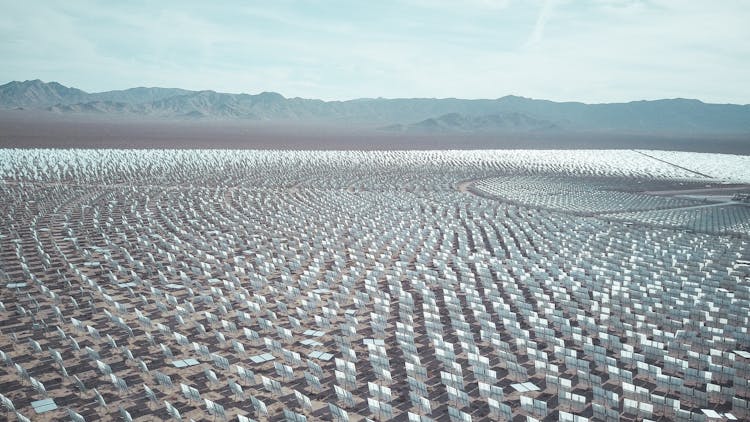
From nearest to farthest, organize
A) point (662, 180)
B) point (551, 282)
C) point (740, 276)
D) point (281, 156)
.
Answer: point (551, 282) < point (740, 276) < point (662, 180) < point (281, 156)

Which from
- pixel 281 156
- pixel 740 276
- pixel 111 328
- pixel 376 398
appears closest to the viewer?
pixel 376 398

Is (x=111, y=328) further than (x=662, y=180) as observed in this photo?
No

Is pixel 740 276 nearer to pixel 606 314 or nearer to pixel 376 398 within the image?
pixel 606 314

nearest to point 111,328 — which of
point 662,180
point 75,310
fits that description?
point 75,310

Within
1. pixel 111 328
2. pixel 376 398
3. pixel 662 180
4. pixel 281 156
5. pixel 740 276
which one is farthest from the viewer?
pixel 281 156

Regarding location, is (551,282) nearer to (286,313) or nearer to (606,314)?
(606,314)

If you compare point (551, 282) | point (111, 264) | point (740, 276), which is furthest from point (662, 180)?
point (111, 264)
